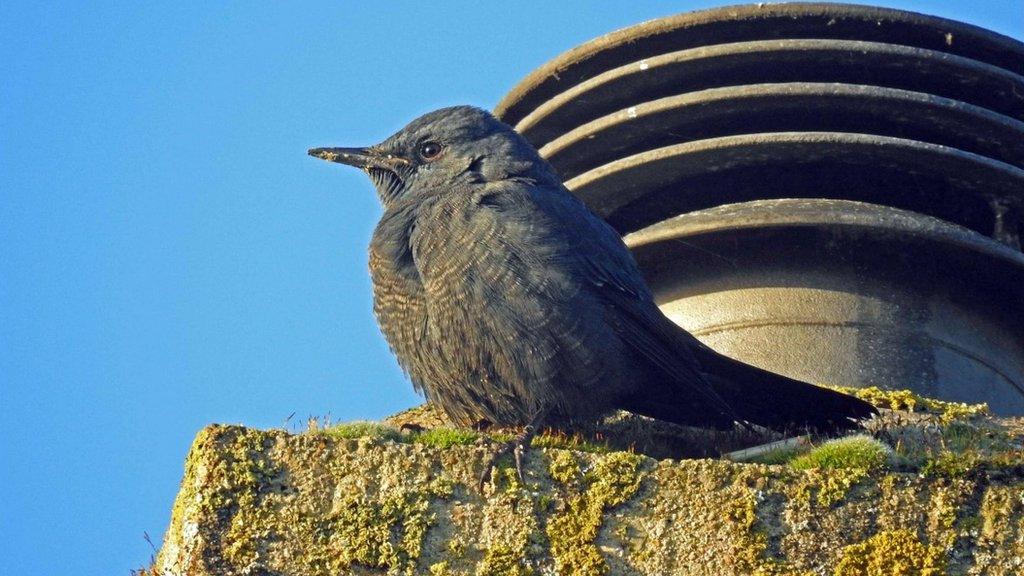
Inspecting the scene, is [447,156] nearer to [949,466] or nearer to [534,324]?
[534,324]

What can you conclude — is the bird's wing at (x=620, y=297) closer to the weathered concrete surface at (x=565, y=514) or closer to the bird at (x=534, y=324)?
the bird at (x=534, y=324)

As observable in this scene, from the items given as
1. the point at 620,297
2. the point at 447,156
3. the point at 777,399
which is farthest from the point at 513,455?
the point at 447,156

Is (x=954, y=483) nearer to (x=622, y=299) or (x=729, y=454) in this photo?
(x=729, y=454)

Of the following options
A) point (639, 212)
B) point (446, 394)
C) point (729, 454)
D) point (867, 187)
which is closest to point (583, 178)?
point (639, 212)

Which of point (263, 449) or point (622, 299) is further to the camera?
point (622, 299)

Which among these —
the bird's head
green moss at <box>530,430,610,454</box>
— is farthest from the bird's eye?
green moss at <box>530,430,610,454</box>

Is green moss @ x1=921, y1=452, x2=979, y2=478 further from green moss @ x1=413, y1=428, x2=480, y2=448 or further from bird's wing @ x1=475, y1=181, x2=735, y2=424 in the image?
bird's wing @ x1=475, y1=181, x2=735, y2=424
